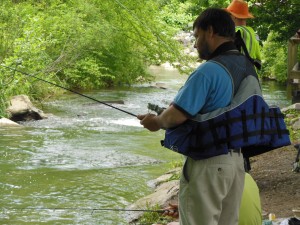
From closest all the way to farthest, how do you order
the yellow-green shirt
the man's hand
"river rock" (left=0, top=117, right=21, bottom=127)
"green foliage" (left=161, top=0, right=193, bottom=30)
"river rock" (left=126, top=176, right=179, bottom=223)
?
1. the man's hand
2. the yellow-green shirt
3. "river rock" (left=126, top=176, right=179, bottom=223)
4. "river rock" (left=0, top=117, right=21, bottom=127)
5. "green foliage" (left=161, top=0, right=193, bottom=30)

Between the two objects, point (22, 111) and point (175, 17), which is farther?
point (175, 17)

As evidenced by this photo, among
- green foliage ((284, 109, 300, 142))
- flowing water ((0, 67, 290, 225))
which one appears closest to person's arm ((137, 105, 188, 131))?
flowing water ((0, 67, 290, 225))

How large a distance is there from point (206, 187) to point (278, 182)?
3.36 metres

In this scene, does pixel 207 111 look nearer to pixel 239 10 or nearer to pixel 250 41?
pixel 250 41

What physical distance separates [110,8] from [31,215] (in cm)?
1245

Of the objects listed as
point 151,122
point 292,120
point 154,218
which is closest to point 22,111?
point 292,120

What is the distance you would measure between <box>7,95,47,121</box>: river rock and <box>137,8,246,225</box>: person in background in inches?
447

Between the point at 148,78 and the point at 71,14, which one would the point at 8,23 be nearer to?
the point at 71,14

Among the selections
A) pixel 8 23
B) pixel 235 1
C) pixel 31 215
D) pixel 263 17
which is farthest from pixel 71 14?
pixel 235 1

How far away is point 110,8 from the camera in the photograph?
1856 centimetres

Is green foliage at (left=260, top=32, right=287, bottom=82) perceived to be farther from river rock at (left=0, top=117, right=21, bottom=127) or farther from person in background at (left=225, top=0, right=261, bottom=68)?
person in background at (left=225, top=0, right=261, bottom=68)

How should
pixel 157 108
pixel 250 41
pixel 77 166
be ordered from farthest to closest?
pixel 77 166 < pixel 250 41 < pixel 157 108

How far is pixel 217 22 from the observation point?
9.67ft

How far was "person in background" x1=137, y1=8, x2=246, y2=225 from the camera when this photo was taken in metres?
2.80
